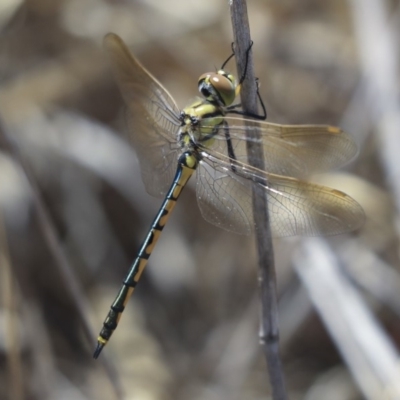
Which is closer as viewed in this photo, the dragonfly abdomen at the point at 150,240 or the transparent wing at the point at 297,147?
the transparent wing at the point at 297,147

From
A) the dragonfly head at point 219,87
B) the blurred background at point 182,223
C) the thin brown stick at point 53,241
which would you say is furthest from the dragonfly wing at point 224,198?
the blurred background at point 182,223

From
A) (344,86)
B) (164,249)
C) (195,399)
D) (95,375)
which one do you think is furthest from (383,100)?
(95,375)

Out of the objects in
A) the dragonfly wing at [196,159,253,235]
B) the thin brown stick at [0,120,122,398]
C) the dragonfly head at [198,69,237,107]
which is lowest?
the thin brown stick at [0,120,122,398]

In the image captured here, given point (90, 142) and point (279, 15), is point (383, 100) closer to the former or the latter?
point (279, 15)

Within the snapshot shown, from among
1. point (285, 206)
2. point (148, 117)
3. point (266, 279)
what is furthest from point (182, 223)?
point (266, 279)

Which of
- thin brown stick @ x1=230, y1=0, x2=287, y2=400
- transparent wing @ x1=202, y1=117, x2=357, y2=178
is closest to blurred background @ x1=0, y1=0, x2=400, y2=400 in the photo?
transparent wing @ x1=202, y1=117, x2=357, y2=178

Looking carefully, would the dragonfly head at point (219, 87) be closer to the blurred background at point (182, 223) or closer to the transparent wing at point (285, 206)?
the transparent wing at point (285, 206)

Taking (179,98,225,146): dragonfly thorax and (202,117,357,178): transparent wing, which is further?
(179,98,225,146): dragonfly thorax

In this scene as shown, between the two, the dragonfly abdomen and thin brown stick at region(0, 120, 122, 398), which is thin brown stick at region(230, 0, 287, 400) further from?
thin brown stick at region(0, 120, 122, 398)

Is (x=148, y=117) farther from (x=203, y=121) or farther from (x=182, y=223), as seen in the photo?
(x=182, y=223)
